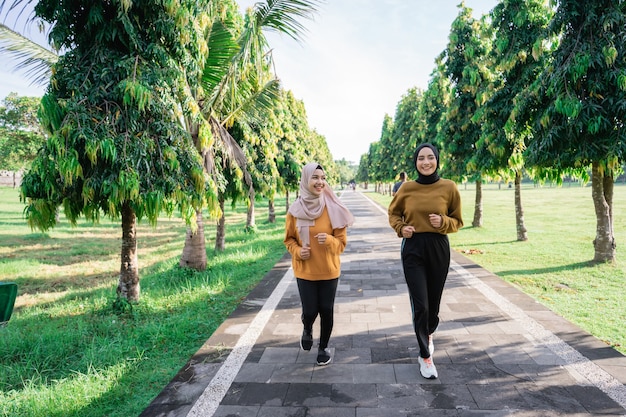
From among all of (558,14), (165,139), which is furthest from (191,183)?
(558,14)

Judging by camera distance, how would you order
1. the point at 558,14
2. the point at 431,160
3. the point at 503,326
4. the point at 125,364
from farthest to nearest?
the point at 558,14, the point at 503,326, the point at 125,364, the point at 431,160

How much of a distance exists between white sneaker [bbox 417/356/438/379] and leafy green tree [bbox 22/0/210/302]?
12.2 feet

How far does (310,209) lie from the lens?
3.41 m

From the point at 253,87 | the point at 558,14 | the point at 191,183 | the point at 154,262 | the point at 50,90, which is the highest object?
the point at 558,14

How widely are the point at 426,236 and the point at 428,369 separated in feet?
4.06

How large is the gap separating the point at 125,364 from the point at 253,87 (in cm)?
622

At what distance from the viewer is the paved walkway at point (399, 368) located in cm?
296

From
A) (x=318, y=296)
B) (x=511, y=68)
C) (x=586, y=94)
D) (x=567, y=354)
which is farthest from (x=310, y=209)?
(x=511, y=68)

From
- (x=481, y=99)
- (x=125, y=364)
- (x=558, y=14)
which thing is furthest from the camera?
(x=481, y=99)

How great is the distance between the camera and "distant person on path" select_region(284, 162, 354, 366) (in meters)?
3.35

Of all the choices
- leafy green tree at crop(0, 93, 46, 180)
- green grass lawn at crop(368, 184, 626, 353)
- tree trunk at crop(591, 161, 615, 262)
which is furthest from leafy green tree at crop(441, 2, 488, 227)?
leafy green tree at crop(0, 93, 46, 180)

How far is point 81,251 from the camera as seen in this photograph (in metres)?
13.1

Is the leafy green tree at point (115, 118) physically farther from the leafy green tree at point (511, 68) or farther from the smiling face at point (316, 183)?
the leafy green tree at point (511, 68)

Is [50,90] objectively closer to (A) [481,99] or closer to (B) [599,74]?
(B) [599,74]
